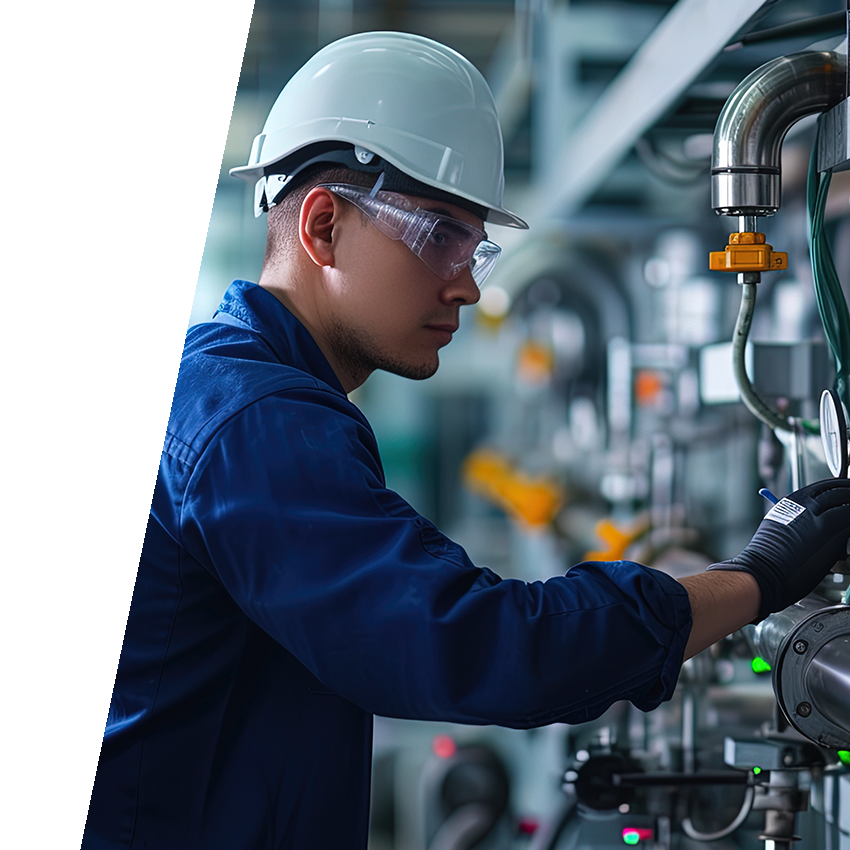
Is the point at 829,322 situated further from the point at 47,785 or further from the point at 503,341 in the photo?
the point at 503,341

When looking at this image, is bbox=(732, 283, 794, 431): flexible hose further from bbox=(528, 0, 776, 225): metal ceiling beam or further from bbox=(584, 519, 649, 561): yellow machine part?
bbox=(584, 519, 649, 561): yellow machine part

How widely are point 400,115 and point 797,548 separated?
50 cm

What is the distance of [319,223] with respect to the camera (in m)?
0.80

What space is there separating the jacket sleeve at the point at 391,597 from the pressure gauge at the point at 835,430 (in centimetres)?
27

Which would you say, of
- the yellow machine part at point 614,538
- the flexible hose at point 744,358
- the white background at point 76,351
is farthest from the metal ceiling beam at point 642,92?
the yellow machine part at point 614,538

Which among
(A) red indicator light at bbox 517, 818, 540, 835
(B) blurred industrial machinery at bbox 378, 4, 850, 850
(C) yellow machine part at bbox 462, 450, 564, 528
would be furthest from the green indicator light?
(C) yellow machine part at bbox 462, 450, 564, 528

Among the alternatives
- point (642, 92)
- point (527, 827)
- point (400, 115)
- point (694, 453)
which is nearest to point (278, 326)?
point (400, 115)

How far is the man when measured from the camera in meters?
0.57

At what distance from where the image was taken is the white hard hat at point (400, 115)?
81cm

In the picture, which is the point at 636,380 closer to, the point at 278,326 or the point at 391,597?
the point at 278,326

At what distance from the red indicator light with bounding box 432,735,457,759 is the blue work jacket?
5.01ft

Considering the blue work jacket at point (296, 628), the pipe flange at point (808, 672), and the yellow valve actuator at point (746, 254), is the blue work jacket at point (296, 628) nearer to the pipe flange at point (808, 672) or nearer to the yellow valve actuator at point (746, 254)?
the pipe flange at point (808, 672)

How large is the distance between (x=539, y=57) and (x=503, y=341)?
2.58 feet

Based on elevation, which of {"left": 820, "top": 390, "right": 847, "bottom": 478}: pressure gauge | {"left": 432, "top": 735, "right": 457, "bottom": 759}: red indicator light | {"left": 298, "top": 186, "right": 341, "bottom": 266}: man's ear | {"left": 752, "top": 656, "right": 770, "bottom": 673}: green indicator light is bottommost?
{"left": 432, "top": 735, "right": 457, "bottom": 759}: red indicator light
